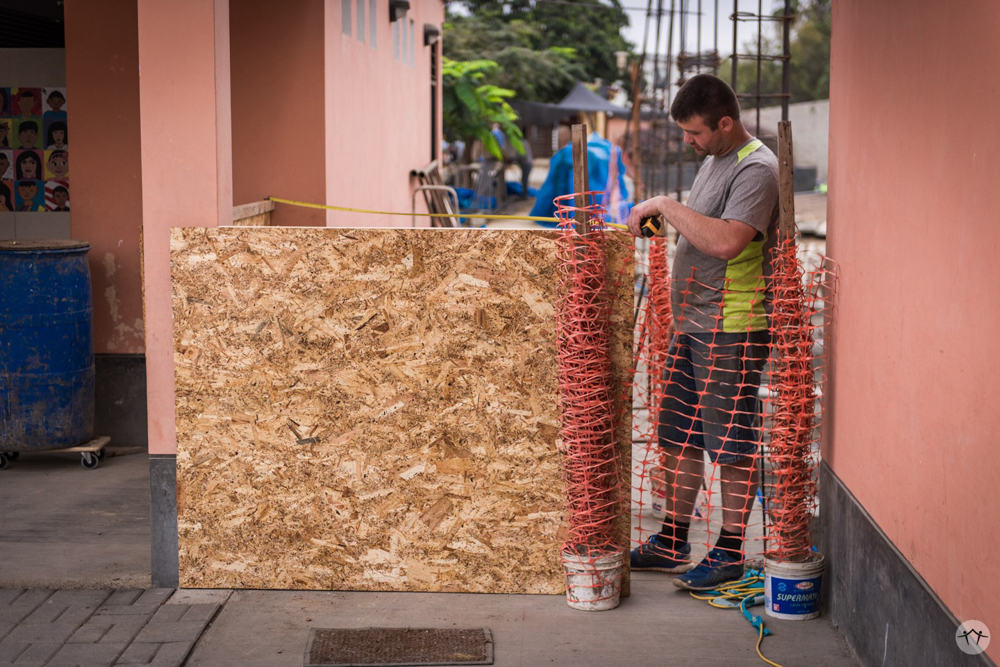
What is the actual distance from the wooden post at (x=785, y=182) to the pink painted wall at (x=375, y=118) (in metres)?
3.64

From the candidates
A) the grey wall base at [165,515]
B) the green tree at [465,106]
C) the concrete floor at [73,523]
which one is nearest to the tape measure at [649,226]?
the grey wall base at [165,515]

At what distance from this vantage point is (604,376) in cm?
427

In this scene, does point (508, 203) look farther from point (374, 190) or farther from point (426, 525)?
point (426, 525)

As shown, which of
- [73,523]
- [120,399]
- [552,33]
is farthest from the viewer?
[552,33]

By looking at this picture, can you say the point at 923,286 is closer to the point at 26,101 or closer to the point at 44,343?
the point at 44,343

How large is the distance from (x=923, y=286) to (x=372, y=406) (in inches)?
87.3

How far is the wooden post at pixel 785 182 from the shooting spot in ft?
13.9

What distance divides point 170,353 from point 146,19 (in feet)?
4.48

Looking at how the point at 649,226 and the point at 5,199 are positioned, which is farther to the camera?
the point at 5,199

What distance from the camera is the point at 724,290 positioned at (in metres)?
4.46

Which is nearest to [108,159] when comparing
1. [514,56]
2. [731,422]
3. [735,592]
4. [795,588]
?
[731,422]

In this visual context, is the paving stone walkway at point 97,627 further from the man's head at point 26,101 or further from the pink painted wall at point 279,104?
the man's head at point 26,101

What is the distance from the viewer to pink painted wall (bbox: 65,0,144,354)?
6.87 m

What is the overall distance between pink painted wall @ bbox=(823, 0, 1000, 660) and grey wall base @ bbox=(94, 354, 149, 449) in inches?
184
